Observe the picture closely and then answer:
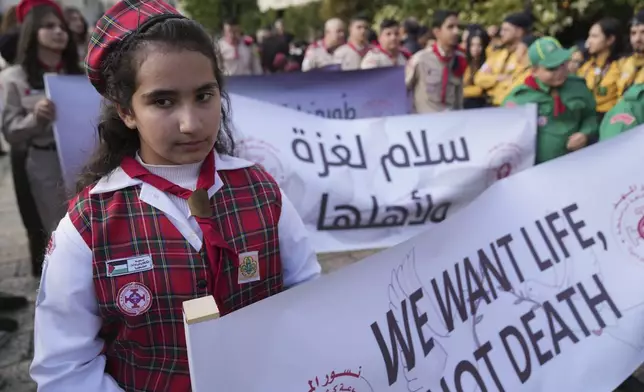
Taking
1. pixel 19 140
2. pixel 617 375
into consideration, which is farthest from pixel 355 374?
pixel 19 140

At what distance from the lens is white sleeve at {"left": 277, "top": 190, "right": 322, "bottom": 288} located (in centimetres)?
151

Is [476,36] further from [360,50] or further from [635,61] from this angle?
[635,61]

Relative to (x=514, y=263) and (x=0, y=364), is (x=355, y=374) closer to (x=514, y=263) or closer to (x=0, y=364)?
(x=514, y=263)

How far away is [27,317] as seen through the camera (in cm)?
395

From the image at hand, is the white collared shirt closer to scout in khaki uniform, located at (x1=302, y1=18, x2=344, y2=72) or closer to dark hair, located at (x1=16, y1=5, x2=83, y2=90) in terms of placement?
dark hair, located at (x1=16, y1=5, x2=83, y2=90)

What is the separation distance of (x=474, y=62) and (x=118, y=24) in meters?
7.65

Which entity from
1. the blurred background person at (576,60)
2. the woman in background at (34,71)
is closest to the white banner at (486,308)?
the woman in background at (34,71)

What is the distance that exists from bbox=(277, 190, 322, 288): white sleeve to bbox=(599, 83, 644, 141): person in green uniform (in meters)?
2.58

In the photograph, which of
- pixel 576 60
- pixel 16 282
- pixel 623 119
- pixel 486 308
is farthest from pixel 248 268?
pixel 576 60

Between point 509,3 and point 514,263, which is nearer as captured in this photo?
point 514,263

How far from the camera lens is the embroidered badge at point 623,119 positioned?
348cm

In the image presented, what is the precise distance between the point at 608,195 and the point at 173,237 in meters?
1.50

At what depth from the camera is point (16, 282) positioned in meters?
4.54

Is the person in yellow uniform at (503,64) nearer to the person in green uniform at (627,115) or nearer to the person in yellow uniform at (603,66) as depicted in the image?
the person in yellow uniform at (603,66)
